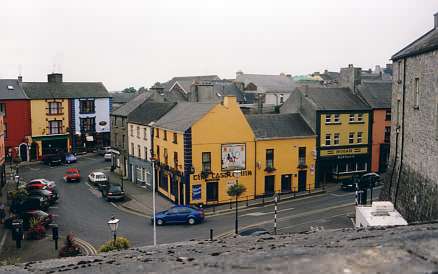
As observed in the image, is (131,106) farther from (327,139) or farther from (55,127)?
(327,139)

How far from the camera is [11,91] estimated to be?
58.3 metres

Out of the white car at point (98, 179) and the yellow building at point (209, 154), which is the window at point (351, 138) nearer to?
the yellow building at point (209, 154)

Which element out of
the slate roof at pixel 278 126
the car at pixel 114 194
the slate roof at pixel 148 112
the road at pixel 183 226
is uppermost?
the slate roof at pixel 148 112

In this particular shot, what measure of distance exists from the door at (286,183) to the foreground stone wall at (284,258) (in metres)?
35.5

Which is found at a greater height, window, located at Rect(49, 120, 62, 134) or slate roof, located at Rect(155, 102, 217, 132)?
slate roof, located at Rect(155, 102, 217, 132)

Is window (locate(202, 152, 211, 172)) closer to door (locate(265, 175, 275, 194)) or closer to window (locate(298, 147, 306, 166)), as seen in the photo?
door (locate(265, 175, 275, 194))

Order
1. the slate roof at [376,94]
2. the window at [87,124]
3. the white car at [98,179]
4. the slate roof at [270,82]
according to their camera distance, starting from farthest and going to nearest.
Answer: the slate roof at [270,82], the window at [87,124], the slate roof at [376,94], the white car at [98,179]

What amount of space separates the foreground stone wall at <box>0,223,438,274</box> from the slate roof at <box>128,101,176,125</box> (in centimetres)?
3994

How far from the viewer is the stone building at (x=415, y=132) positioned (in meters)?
23.7

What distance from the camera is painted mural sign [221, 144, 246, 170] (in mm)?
37812

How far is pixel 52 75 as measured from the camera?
63500 mm

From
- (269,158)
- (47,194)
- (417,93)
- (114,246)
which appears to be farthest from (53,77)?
(417,93)

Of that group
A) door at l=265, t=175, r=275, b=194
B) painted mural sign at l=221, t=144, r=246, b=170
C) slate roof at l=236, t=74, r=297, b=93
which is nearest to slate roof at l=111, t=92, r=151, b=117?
painted mural sign at l=221, t=144, r=246, b=170

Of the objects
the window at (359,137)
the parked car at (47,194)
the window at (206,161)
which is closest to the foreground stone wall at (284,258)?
the window at (206,161)
